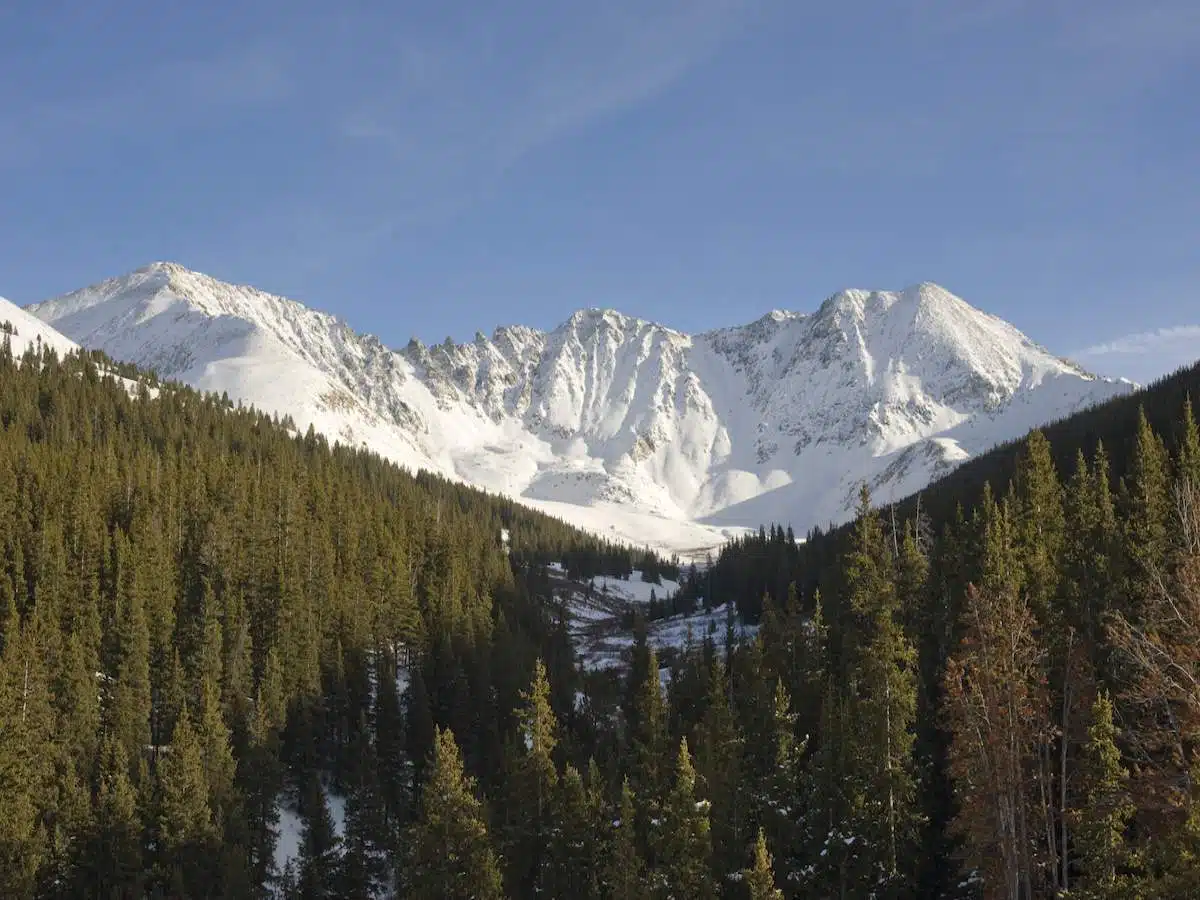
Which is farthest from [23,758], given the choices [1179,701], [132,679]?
[1179,701]

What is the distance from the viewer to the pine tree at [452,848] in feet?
127

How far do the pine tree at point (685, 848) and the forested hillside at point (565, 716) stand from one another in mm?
130

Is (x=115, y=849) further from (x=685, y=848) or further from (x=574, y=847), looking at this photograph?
(x=685, y=848)

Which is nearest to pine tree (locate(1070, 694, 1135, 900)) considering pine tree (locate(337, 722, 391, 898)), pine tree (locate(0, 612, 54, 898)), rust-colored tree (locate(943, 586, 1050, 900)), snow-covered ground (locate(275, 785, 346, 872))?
rust-colored tree (locate(943, 586, 1050, 900))

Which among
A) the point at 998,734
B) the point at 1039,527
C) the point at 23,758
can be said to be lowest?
the point at 23,758

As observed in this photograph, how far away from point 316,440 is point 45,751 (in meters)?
142

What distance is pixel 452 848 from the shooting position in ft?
129

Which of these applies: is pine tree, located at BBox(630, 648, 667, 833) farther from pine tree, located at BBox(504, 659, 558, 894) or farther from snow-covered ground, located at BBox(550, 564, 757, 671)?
snow-covered ground, located at BBox(550, 564, 757, 671)

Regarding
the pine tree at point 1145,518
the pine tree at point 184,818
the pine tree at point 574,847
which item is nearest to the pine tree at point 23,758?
the pine tree at point 184,818

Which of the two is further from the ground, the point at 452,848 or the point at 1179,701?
the point at 1179,701

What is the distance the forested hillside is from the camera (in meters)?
29.6

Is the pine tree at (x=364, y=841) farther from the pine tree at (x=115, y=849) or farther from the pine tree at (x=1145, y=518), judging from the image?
the pine tree at (x=1145, y=518)

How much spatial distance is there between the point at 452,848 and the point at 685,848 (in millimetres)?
9818

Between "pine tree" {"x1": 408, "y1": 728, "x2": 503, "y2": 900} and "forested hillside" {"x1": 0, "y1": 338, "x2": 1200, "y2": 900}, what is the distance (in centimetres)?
14
